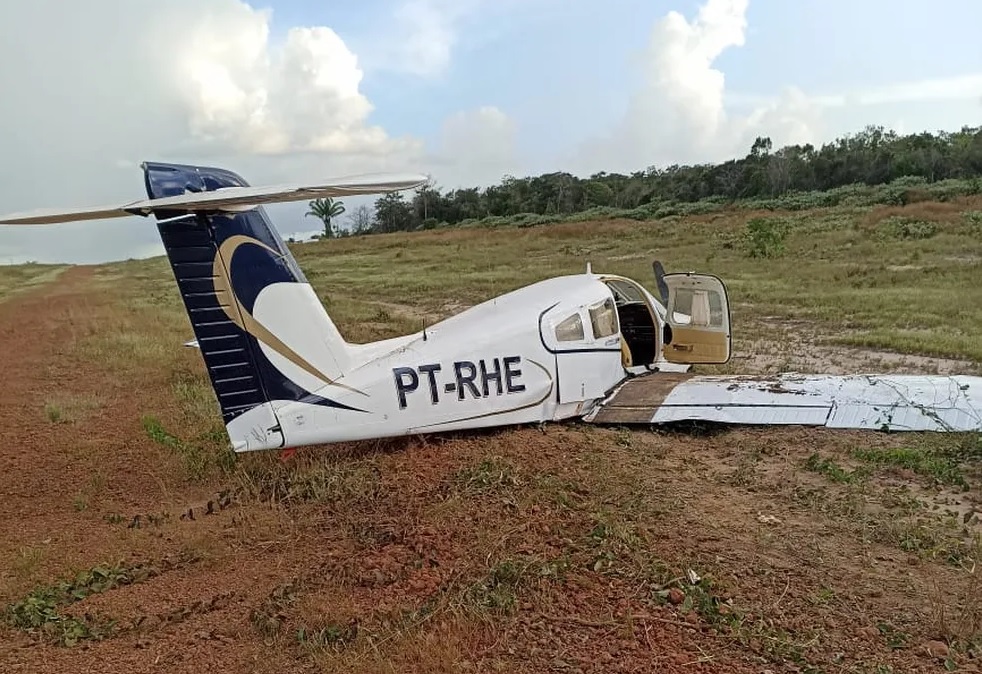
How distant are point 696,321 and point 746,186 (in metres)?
57.7

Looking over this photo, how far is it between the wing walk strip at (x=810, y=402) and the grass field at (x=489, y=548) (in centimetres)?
20

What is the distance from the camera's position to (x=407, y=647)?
4.13 m

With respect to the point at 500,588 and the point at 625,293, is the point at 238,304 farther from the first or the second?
the point at 625,293

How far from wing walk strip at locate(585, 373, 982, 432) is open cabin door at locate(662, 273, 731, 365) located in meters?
1.18

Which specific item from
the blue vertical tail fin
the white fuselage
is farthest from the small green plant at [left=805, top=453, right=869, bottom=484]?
the blue vertical tail fin

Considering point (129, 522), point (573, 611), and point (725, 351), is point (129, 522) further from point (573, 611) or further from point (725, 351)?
point (725, 351)

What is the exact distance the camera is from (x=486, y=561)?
5.04 m

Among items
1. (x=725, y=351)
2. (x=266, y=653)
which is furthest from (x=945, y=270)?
(x=266, y=653)

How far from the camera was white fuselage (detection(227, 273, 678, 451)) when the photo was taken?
6531mm

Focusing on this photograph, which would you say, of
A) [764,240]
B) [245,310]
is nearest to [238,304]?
[245,310]

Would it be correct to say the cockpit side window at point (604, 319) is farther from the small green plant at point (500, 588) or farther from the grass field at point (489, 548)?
the small green plant at point (500, 588)

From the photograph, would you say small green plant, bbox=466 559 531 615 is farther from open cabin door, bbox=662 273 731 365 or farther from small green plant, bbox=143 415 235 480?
open cabin door, bbox=662 273 731 365

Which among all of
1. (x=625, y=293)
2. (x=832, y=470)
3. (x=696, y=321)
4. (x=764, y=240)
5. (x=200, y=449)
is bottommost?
(x=764, y=240)

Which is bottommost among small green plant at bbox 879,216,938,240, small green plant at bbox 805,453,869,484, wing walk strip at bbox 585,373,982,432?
small green plant at bbox 879,216,938,240
